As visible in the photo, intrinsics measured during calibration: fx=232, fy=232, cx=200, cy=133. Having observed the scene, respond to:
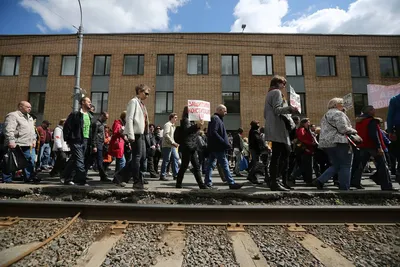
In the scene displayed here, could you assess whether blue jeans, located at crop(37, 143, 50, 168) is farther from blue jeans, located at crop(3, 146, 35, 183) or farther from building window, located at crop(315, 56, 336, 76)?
building window, located at crop(315, 56, 336, 76)

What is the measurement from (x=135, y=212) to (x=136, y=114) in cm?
183

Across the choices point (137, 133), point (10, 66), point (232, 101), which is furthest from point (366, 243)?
point (10, 66)

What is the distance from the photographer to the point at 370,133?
4762 millimetres

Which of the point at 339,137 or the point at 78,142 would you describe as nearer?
the point at 339,137

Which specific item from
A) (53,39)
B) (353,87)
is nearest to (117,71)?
(53,39)

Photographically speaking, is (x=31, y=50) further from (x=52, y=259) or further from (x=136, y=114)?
(x=52, y=259)

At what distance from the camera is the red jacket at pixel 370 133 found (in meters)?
4.71

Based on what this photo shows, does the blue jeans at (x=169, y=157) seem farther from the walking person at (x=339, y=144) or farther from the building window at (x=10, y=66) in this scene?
the building window at (x=10, y=66)

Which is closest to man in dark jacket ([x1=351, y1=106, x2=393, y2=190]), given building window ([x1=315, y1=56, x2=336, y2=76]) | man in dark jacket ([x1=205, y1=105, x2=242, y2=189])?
man in dark jacket ([x1=205, y1=105, x2=242, y2=189])

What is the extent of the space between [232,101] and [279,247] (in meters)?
17.8

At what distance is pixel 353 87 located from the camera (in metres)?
19.9

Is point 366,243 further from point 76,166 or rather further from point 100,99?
point 100,99

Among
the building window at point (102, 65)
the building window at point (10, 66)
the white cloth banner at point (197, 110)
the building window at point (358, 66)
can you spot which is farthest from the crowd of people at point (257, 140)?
the building window at point (10, 66)

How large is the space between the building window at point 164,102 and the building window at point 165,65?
1.85 m
